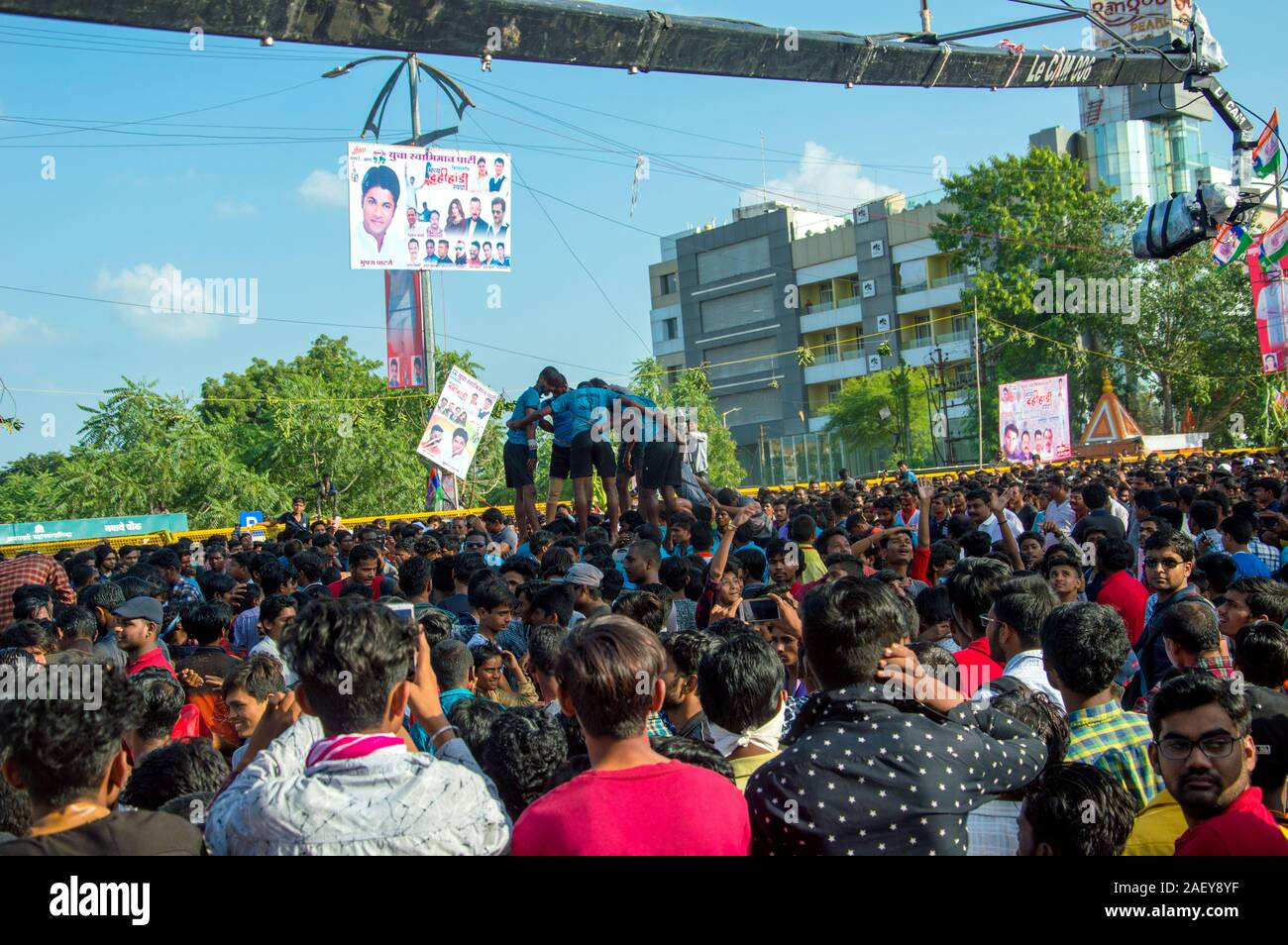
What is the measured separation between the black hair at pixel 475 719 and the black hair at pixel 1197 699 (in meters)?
1.86

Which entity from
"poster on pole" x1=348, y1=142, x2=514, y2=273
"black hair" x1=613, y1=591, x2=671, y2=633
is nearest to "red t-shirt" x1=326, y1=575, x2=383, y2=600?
"black hair" x1=613, y1=591, x2=671, y2=633

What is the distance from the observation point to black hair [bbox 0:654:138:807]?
2.51 m

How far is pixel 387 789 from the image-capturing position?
2479 millimetres

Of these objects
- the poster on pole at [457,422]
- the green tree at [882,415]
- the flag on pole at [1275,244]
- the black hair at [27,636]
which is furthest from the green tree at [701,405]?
the black hair at [27,636]

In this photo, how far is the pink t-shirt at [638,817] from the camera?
244cm

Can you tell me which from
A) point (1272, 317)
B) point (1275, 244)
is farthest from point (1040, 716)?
point (1272, 317)

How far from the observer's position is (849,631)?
9.51ft

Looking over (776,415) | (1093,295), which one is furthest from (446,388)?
(776,415)

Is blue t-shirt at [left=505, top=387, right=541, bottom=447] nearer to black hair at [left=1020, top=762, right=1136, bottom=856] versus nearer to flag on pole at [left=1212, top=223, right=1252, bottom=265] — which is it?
flag on pole at [left=1212, top=223, right=1252, bottom=265]

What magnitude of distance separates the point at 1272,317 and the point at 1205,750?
16778 mm

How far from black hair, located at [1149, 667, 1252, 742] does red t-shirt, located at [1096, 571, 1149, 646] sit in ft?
10.9

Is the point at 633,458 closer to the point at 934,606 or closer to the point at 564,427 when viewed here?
the point at 564,427

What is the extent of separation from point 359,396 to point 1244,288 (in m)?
35.6
